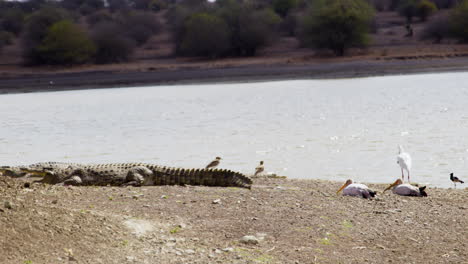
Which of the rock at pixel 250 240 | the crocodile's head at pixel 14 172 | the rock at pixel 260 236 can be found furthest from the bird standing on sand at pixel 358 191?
the crocodile's head at pixel 14 172

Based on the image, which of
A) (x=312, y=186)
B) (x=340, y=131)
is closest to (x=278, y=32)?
(x=340, y=131)

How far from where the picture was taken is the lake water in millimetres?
12844

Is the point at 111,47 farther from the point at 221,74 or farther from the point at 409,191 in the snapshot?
the point at 409,191

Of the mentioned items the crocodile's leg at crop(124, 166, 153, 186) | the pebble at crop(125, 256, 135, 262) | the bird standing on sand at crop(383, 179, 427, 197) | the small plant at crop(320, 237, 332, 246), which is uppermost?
the pebble at crop(125, 256, 135, 262)

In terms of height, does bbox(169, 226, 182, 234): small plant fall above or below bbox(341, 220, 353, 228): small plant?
above

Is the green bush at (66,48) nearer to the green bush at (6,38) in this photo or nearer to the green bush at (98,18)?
the green bush at (6,38)

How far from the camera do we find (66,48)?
158 ft

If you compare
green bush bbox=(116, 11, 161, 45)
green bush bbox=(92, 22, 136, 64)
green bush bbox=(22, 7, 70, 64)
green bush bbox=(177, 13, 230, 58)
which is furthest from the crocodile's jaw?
green bush bbox=(116, 11, 161, 45)

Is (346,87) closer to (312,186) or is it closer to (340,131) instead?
(340,131)

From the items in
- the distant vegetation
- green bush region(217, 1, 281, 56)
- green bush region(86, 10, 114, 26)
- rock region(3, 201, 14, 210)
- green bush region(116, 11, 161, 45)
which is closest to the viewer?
rock region(3, 201, 14, 210)

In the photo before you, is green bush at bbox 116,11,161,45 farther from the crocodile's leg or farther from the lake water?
the crocodile's leg

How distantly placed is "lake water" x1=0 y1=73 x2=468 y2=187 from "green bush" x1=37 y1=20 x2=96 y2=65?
14.2 m

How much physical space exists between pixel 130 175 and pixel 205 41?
39.5 m

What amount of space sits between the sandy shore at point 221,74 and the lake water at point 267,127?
3460 millimetres
